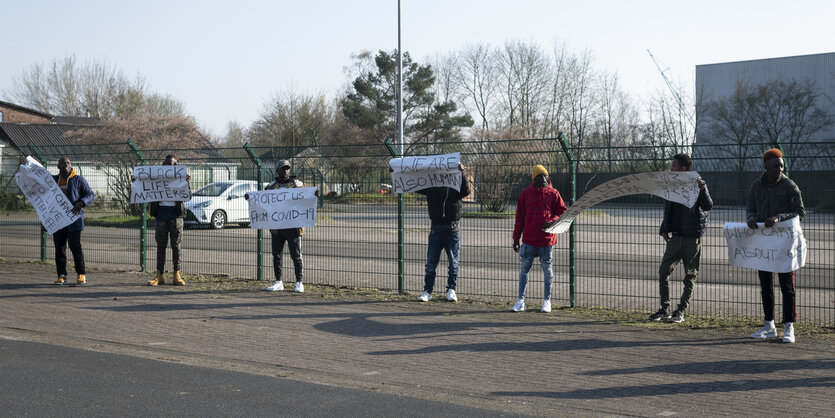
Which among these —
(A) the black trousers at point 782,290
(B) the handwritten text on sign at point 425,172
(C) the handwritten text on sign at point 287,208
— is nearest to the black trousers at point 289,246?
(C) the handwritten text on sign at point 287,208

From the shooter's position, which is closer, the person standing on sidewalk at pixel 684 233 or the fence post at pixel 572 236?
the person standing on sidewalk at pixel 684 233

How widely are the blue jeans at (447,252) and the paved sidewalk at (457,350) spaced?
0.40 metres

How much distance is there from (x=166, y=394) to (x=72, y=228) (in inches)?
258

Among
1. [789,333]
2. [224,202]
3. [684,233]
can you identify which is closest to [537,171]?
[684,233]

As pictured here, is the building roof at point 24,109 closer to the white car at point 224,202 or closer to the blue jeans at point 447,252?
the white car at point 224,202

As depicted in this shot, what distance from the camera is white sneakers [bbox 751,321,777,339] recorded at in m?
7.68

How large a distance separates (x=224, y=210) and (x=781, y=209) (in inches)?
342

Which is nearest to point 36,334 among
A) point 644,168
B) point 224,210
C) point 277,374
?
point 277,374

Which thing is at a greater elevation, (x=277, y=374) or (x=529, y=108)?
(x=529, y=108)

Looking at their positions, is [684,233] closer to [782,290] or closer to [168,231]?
[782,290]

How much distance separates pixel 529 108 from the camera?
5669cm

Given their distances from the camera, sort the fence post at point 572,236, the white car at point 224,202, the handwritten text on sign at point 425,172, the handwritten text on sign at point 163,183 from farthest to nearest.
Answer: the white car at point 224,202
the handwritten text on sign at point 163,183
the handwritten text on sign at point 425,172
the fence post at point 572,236

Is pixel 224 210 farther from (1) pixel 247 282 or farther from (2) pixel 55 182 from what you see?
(2) pixel 55 182

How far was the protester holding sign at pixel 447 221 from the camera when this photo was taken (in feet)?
32.4
